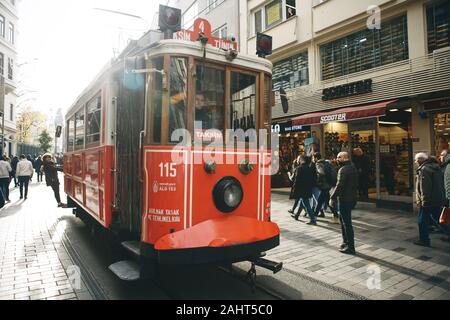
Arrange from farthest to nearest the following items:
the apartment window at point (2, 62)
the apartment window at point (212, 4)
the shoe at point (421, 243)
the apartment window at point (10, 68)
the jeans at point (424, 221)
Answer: the apartment window at point (10, 68)
the apartment window at point (2, 62)
the apartment window at point (212, 4)
the shoe at point (421, 243)
the jeans at point (424, 221)

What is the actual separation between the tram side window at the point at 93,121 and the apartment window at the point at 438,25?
31.6ft

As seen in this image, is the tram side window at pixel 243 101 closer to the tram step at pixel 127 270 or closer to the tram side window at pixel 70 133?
the tram step at pixel 127 270

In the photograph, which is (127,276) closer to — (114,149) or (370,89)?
(114,149)

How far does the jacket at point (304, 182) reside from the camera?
27.8ft

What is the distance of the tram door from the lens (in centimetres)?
1134

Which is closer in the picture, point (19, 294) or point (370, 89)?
point (19, 294)

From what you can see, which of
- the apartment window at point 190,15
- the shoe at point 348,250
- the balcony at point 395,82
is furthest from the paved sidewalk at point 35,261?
the apartment window at point 190,15

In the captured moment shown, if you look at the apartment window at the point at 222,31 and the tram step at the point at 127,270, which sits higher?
the apartment window at the point at 222,31

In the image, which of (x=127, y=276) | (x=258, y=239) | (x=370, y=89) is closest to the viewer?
(x=127, y=276)

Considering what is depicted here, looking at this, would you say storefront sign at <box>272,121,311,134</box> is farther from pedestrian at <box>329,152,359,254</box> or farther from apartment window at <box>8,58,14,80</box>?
apartment window at <box>8,58,14,80</box>

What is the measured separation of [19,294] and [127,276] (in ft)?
4.98

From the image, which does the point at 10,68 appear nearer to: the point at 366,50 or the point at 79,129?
the point at 79,129

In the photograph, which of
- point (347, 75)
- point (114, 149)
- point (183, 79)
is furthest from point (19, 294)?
point (347, 75)

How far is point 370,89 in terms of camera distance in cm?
1072
